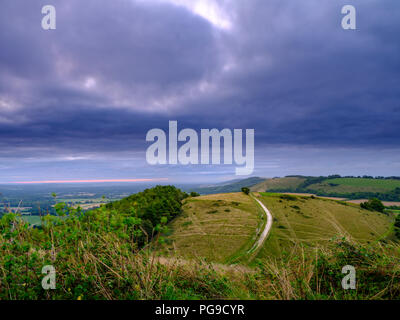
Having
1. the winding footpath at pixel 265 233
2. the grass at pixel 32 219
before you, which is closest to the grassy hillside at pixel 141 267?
the grass at pixel 32 219

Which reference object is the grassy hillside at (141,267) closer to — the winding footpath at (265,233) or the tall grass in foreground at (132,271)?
the tall grass in foreground at (132,271)

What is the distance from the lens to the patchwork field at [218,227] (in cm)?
4475

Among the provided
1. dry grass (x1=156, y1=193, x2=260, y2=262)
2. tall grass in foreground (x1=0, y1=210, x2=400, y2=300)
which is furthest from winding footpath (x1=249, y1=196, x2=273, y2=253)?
tall grass in foreground (x1=0, y1=210, x2=400, y2=300)

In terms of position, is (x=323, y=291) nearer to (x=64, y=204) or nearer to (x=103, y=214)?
(x=103, y=214)

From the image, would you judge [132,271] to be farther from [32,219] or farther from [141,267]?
[32,219]

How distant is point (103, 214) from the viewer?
570 centimetres

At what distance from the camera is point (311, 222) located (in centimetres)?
6588

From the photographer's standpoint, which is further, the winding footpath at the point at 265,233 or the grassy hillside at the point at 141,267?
the winding footpath at the point at 265,233

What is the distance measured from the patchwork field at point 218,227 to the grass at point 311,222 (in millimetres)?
5783

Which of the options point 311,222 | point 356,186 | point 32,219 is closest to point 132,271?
point 32,219

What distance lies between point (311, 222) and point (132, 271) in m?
74.4
